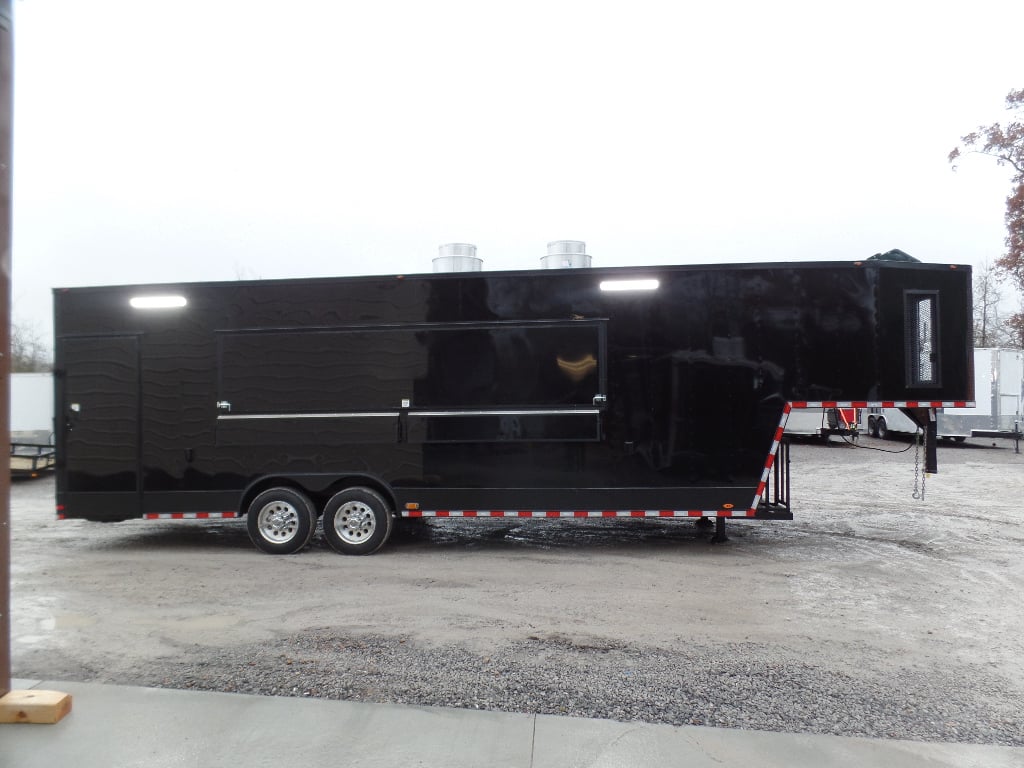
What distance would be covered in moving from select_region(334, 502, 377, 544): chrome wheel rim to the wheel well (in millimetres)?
216

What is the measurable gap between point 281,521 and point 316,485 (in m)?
0.56

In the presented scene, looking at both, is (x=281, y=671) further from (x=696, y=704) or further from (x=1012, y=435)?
(x=1012, y=435)

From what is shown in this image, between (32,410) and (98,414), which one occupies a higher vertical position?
(98,414)

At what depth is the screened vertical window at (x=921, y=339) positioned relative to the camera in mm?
7527

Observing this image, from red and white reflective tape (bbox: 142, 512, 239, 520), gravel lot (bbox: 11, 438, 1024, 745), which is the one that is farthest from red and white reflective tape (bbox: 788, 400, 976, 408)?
red and white reflective tape (bbox: 142, 512, 239, 520)

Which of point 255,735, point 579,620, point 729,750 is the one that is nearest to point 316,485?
point 579,620

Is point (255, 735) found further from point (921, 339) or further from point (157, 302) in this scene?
point (921, 339)

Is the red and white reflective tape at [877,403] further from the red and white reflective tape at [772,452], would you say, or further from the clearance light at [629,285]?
the clearance light at [629,285]

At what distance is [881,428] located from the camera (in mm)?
24484

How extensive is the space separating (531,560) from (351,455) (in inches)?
86.6

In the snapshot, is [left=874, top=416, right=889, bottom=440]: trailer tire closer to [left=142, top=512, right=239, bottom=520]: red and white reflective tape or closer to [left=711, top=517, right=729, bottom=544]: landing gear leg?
[left=711, top=517, right=729, bottom=544]: landing gear leg

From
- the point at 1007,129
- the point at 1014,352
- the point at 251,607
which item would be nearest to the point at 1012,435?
the point at 1014,352

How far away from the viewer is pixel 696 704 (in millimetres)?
4023

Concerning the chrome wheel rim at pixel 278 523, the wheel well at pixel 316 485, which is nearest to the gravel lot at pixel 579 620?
the chrome wheel rim at pixel 278 523
